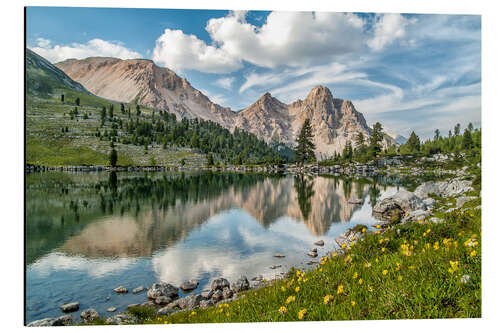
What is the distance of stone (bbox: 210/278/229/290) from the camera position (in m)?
9.92


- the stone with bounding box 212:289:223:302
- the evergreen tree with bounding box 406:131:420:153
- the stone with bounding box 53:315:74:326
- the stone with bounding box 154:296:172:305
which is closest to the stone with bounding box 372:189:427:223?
the evergreen tree with bounding box 406:131:420:153

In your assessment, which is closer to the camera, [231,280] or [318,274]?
[318,274]

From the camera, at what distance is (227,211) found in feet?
77.8

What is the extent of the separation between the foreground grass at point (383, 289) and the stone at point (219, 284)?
4191 mm

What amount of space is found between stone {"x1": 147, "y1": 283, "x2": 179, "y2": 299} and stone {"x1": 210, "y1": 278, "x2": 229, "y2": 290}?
4.20ft

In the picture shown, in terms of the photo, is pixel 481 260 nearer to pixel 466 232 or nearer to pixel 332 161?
pixel 466 232

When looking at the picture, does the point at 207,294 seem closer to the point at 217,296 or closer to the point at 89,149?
the point at 217,296

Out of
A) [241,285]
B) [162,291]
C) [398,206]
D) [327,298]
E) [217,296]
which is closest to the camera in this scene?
[327,298]

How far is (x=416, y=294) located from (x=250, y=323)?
8.69 ft

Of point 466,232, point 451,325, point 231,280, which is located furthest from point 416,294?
point 231,280

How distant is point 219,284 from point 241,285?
2.65 feet

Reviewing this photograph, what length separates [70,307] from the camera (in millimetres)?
8586

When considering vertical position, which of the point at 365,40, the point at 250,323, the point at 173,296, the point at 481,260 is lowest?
the point at 173,296

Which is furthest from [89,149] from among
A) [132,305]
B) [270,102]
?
[132,305]
